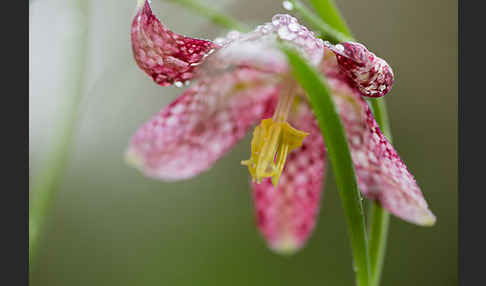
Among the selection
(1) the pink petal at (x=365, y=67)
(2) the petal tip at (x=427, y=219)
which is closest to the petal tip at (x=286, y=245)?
(2) the petal tip at (x=427, y=219)

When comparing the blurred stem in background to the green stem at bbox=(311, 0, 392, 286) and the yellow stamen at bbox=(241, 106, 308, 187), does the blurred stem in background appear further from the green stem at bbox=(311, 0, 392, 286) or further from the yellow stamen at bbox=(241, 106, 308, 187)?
the green stem at bbox=(311, 0, 392, 286)

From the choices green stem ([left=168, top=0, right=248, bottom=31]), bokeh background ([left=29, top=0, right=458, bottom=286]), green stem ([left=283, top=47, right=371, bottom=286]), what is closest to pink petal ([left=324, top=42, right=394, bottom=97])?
green stem ([left=283, top=47, right=371, bottom=286])

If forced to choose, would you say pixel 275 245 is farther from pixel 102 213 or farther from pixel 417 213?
pixel 102 213

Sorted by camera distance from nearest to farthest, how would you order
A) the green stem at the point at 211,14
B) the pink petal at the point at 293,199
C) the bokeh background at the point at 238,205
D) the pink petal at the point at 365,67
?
the pink petal at the point at 365,67, the green stem at the point at 211,14, the pink petal at the point at 293,199, the bokeh background at the point at 238,205

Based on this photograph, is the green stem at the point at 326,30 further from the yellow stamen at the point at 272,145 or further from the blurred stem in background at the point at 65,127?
the blurred stem in background at the point at 65,127

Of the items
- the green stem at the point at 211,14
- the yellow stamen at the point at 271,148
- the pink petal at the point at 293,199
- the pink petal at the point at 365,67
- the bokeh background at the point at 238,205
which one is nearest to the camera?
the pink petal at the point at 365,67

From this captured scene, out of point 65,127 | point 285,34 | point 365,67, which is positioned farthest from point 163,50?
point 65,127
